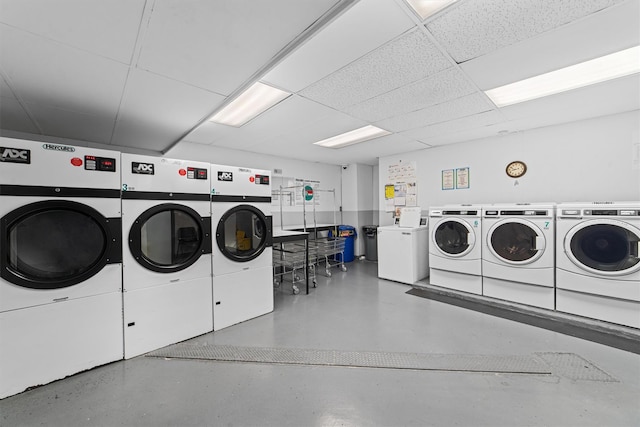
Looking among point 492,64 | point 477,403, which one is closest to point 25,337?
point 477,403

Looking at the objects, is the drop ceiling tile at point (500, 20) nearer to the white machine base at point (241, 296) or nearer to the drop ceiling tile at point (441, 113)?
the drop ceiling tile at point (441, 113)

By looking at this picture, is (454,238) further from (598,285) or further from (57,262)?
(57,262)

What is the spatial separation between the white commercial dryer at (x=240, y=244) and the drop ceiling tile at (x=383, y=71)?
1.14m

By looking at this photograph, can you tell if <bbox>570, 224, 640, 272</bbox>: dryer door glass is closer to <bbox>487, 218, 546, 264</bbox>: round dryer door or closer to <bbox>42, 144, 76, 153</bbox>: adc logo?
<bbox>487, 218, 546, 264</bbox>: round dryer door

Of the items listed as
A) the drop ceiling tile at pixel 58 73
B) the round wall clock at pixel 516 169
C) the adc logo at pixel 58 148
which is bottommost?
the adc logo at pixel 58 148

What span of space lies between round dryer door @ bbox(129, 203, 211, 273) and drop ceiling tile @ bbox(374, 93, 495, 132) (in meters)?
2.37

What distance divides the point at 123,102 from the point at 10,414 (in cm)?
226

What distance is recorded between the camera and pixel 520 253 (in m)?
2.91

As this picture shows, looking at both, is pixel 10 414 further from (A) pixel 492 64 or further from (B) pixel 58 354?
(A) pixel 492 64

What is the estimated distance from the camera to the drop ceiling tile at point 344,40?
1.30 m

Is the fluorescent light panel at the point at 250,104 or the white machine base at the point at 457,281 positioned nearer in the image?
the fluorescent light panel at the point at 250,104

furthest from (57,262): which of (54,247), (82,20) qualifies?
(82,20)

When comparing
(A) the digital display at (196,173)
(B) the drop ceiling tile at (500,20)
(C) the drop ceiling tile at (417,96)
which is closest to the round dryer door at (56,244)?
(A) the digital display at (196,173)

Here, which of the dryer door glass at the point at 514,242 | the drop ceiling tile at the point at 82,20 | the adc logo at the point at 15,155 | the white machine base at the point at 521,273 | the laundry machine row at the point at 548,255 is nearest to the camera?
the drop ceiling tile at the point at 82,20
